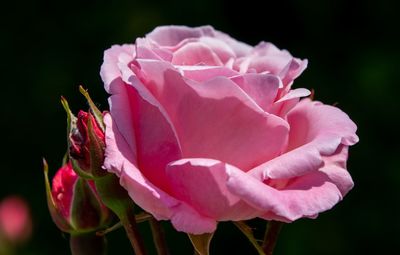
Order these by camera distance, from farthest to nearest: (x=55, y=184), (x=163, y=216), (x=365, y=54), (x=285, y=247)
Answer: (x=365, y=54) → (x=285, y=247) → (x=55, y=184) → (x=163, y=216)

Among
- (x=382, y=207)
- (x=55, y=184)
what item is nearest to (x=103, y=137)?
(x=55, y=184)

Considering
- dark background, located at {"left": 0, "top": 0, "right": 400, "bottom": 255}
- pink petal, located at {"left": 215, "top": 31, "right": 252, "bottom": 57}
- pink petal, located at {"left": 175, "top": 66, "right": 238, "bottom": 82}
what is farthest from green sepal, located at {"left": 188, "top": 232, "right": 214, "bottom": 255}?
dark background, located at {"left": 0, "top": 0, "right": 400, "bottom": 255}

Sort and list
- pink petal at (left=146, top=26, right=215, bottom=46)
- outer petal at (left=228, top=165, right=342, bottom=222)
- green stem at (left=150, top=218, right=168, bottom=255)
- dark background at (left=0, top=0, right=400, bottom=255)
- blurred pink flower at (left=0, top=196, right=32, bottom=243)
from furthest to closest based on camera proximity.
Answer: dark background at (left=0, top=0, right=400, bottom=255) → blurred pink flower at (left=0, top=196, right=32, bottom=243) → pink petal at (left=146, top=26, right=215, bottom=46) → green stem at (left=150, top=218, right=168, bottom=255) → outer petal at (left=228, top=165, right=342, bottom=222)

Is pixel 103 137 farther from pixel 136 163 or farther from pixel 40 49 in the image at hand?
pixel 40 49

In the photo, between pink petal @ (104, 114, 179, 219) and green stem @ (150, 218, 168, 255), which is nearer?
pink petal @ (104, 114, 179, 219)

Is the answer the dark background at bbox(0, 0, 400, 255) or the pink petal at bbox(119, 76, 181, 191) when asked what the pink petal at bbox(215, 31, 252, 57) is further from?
the dark background at bbox(0, 0, 400, 255)

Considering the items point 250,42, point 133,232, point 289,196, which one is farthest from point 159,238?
point 250,42

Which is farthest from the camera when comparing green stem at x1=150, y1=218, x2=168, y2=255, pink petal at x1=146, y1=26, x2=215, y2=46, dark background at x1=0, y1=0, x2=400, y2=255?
dark background at x1=0, y1=0, x2=400, y2=255

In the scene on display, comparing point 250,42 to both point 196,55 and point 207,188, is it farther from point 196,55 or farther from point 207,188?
point 207,188
